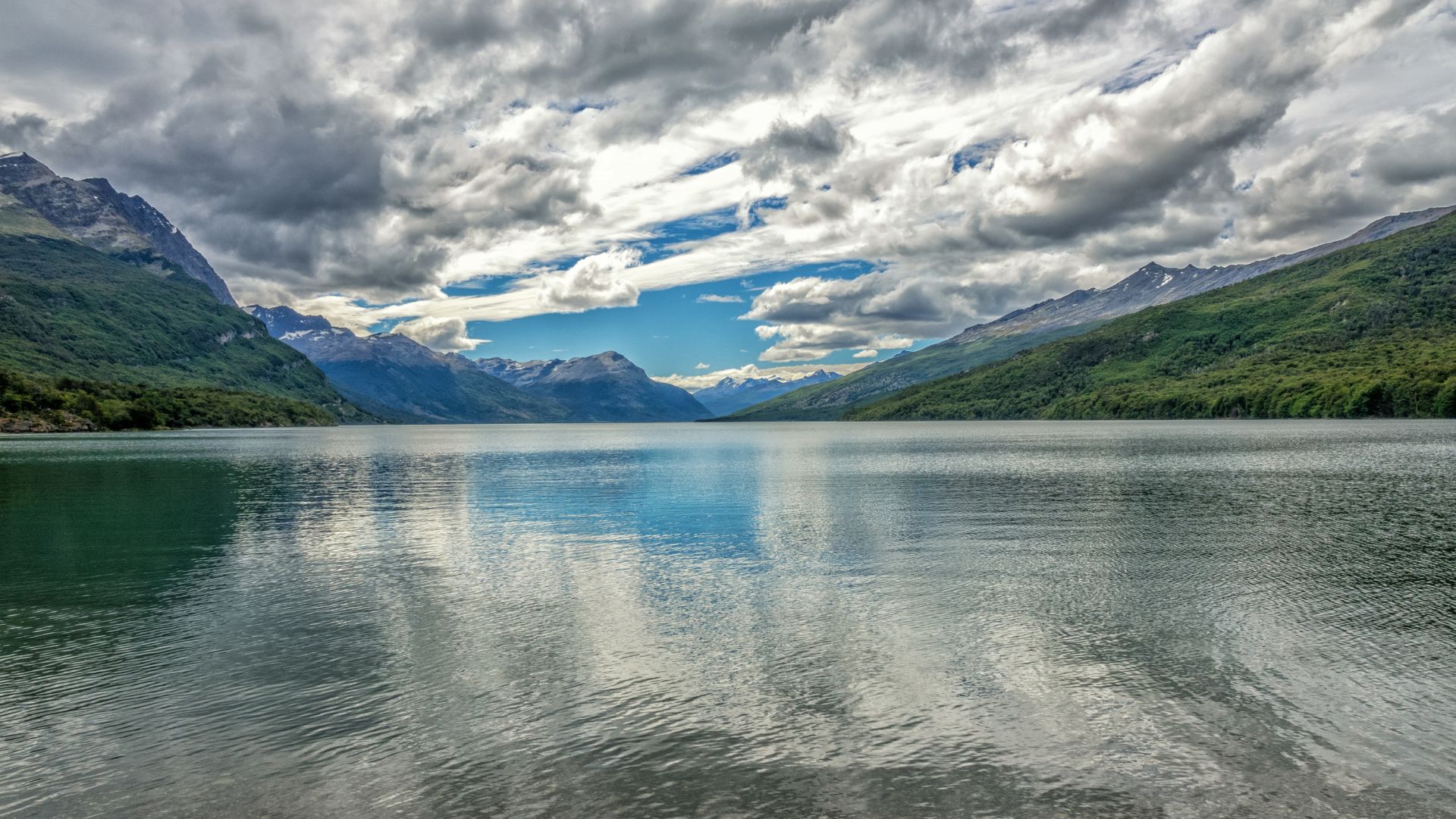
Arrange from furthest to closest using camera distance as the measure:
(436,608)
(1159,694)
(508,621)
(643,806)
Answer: (436,608) < (508,621) < (1159,694) < (643,806)

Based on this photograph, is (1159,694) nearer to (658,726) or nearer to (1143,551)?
(658,726)

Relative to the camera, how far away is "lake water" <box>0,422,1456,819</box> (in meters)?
15.3

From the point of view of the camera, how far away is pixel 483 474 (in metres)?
103

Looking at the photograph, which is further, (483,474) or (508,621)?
(483,474)

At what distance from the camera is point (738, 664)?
76.1 feet

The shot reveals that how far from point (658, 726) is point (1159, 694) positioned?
42.5 ft

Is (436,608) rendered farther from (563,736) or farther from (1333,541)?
(1333,541)

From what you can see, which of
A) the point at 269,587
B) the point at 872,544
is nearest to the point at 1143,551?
the point at 872,544

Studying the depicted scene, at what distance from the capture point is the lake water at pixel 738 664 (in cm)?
1534

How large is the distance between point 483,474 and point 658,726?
9033cm

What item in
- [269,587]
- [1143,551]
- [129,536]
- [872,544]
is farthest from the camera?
[129,536]

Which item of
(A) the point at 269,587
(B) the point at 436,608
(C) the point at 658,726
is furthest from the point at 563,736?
(A) the point at 269,587

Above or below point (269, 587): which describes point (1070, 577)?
below

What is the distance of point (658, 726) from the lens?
60.5 ft
